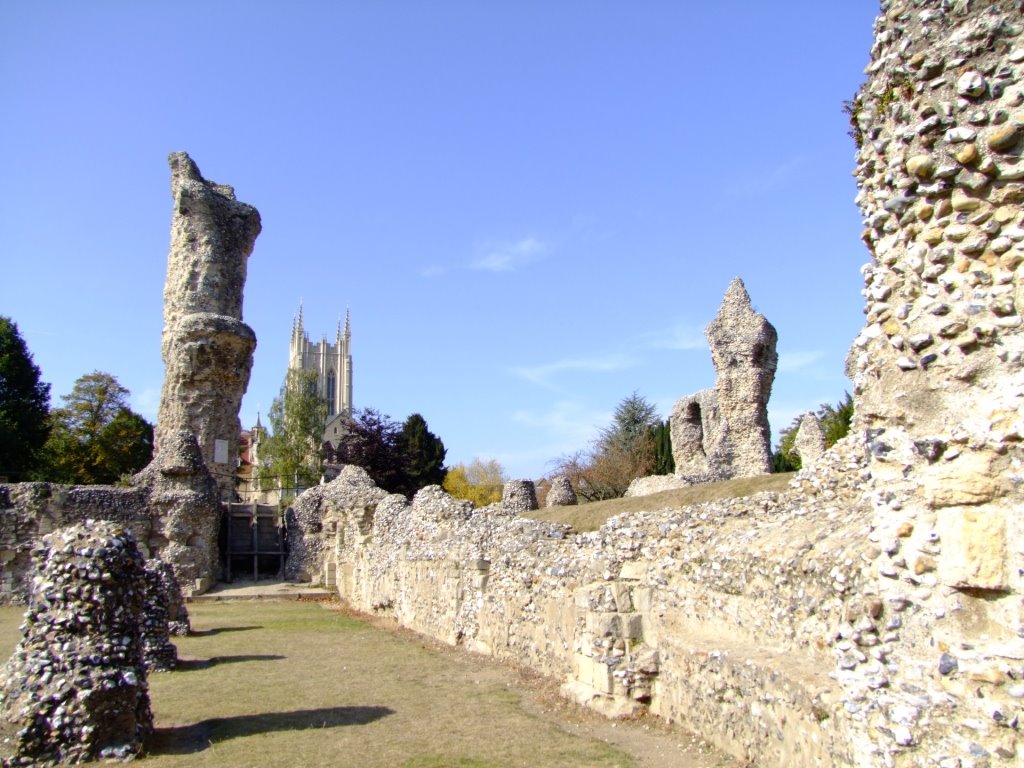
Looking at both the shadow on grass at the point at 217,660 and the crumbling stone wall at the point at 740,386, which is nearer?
the shadow on grass at the point at 217,660

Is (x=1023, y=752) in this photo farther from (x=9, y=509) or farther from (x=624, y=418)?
(x=624, y=418)

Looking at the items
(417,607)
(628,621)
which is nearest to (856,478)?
(628,621)

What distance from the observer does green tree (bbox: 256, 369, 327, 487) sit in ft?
157

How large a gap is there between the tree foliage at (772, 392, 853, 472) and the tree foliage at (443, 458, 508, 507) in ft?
57.3

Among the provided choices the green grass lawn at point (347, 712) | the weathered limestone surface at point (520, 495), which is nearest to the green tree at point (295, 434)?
the weathered limestone surface at point (520, 495)

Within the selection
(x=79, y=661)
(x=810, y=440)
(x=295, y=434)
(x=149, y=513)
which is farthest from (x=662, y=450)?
(x=79, y=661)

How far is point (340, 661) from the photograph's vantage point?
1037 cm

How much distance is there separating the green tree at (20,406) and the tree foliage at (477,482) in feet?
73.6

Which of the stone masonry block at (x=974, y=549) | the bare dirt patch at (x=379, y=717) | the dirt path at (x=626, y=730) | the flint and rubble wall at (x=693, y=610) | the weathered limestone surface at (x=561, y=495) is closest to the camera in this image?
the stone masonry block at (x=974, y=549)

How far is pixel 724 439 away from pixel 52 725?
2107cm

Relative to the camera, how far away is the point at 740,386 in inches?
968

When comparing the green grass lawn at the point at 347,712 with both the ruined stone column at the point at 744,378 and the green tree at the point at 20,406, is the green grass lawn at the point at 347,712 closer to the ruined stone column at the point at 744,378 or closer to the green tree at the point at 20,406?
the ruined stone column at the point at 744,378

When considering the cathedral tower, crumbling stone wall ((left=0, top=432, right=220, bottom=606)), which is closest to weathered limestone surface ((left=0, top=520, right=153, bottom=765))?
crumbling stone wall ((left=0, top=432, right=220, bottom=606))

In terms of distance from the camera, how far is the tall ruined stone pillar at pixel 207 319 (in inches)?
1022
